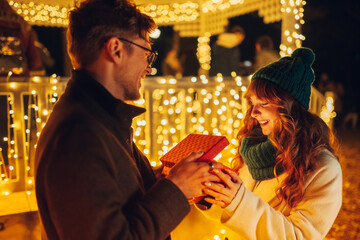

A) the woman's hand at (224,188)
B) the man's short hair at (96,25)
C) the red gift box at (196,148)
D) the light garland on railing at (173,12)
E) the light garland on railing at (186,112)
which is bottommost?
the light garland on railing at (186,112)

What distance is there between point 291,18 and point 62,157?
4.28 metres

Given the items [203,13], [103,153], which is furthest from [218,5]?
[103,153]

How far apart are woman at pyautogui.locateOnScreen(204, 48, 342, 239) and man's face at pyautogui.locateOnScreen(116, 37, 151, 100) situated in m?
0.56

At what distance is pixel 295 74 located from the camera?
196 cm

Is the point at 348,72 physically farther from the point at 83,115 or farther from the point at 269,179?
the point at 83,115

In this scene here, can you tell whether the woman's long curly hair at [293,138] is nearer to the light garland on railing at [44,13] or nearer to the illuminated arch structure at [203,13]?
the illuminated arch structure at [203,13]

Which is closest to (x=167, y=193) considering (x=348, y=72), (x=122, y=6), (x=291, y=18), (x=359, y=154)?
(x=122, y=6)

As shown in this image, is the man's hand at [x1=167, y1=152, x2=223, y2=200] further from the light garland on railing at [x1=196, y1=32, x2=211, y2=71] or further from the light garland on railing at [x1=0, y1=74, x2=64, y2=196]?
the light garland on railing at [x1=196, y1=32, x2=211, y2=71]

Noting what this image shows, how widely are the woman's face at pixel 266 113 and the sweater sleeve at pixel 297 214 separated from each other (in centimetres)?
42

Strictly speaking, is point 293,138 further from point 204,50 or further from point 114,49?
point 204,50

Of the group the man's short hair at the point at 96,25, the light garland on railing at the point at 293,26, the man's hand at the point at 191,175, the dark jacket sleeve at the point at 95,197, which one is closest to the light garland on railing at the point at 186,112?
the light garland on railing at the point at 293,26

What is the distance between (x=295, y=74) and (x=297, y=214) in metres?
0.82

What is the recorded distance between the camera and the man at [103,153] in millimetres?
1135

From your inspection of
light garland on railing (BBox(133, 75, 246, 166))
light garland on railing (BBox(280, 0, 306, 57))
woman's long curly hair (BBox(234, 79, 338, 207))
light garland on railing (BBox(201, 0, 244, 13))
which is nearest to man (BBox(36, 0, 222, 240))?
woman's long curly hair (BBox(234, 79, 338, 207))
